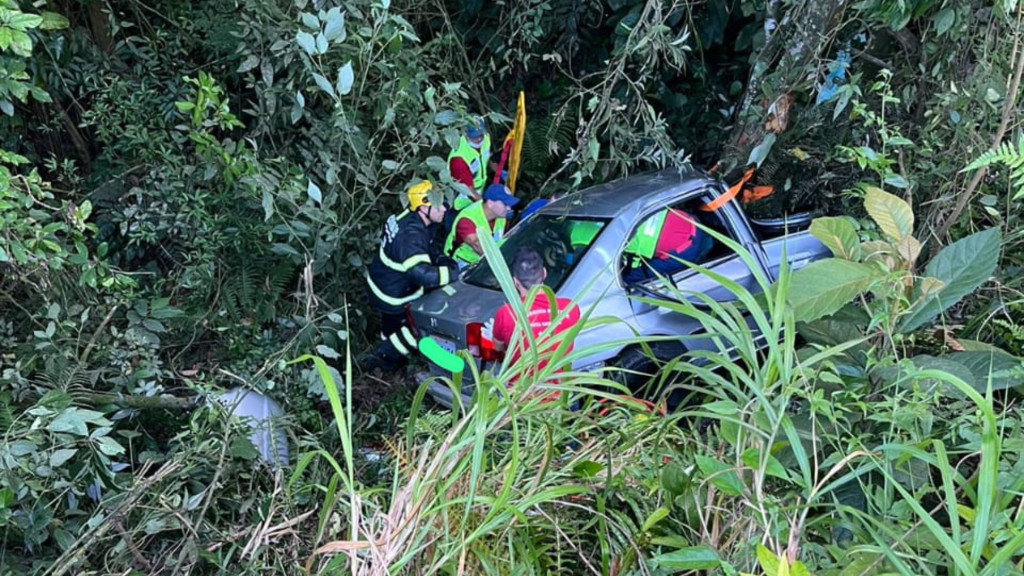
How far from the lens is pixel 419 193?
420cm

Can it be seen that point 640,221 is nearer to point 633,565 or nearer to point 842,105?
point 842,105

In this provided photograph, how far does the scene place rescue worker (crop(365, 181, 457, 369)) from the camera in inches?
178

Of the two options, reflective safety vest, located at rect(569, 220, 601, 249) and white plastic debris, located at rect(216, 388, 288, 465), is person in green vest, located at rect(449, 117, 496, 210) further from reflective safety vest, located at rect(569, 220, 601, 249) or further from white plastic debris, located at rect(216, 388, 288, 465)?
white plastic debris, located at rect(216, 388, 288, 465)

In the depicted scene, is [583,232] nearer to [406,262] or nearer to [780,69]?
[406,262]

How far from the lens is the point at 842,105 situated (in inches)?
162

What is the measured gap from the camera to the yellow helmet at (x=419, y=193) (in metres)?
4.16

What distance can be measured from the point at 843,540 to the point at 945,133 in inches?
113

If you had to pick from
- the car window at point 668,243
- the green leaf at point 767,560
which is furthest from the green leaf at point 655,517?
the car window at point 668,243

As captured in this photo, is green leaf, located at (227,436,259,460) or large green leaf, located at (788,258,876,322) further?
green leaf, located at (227,436,259,460)

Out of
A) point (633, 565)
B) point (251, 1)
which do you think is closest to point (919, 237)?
point (633, 565)

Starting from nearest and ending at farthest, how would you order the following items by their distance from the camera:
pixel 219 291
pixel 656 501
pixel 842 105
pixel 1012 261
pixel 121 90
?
pixel 656 501
pixel 1012 261
pixel 842 105
pixel 219 291
pixel 121 90

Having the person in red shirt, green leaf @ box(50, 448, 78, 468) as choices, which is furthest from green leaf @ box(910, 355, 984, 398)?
green leaf @ box(50, 448, 78, 468)

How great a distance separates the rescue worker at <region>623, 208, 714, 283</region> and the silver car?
0.15 ft

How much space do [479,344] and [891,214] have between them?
212 cm
